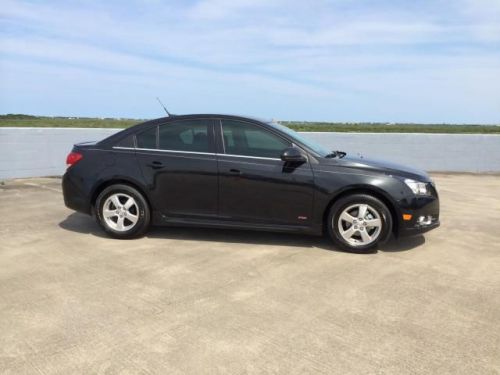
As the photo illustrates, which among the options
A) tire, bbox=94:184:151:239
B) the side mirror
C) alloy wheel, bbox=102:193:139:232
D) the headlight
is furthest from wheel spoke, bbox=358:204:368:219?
alloy wheel, bbox=102:193:139:232

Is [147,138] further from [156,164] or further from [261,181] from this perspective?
[261,181]

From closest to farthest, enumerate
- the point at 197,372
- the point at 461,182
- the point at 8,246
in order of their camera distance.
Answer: the point at 197,372, the point at 8,246, the point at 461,182

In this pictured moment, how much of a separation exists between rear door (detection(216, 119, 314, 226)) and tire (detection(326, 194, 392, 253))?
0.34 meters

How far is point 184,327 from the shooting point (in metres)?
3.31

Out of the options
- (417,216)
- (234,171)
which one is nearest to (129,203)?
(234,171)

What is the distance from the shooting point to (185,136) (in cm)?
561

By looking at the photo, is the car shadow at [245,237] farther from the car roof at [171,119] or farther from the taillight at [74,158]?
the car roof at [171,119]

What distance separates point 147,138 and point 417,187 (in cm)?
325

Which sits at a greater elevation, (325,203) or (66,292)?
(325,203)

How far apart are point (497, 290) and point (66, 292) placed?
3.77 metres

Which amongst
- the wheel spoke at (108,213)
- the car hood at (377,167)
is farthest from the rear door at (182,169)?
the car hood at (377,167)

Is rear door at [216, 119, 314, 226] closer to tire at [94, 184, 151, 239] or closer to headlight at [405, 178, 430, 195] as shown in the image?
tire at [94, 184, 151, 239]

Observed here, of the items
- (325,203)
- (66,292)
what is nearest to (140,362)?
(66,292)

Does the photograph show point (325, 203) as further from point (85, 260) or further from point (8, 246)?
point (8, 246)
